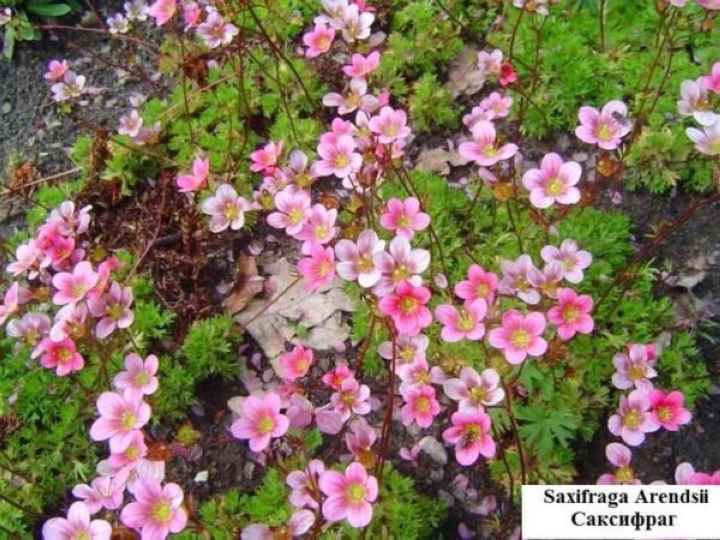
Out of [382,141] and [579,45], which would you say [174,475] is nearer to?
[382,141]

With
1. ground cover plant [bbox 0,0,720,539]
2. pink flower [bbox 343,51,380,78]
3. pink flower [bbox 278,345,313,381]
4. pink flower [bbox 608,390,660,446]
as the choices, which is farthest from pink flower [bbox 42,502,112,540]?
pink flower [bbox 343,51,380,78]

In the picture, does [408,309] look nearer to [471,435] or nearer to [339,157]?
[471,435]

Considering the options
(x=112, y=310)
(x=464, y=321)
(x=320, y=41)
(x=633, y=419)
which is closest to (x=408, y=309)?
(x=464, y=321)

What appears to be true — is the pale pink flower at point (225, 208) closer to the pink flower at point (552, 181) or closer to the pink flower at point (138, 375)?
the pink flower at point (138, 375)

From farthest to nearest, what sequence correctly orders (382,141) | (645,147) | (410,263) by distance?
(645,147) → (382,141) → (410,263)

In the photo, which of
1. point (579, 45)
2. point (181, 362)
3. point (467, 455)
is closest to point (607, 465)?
point (467, 455)

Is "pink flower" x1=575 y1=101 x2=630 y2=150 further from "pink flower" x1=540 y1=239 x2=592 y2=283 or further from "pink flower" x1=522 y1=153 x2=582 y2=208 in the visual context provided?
"pink flower" x1=540 y1=239 x2=592 y2=283

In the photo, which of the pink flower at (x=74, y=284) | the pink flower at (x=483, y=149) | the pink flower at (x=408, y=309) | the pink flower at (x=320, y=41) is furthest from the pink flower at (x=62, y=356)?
the pink flower at (x=320, y=41)
